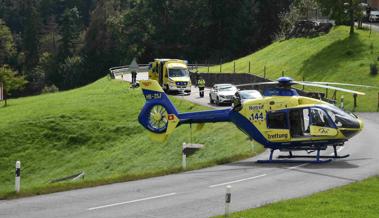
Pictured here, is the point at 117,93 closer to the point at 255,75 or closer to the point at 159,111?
the point at 255,75

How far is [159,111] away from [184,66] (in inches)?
1015

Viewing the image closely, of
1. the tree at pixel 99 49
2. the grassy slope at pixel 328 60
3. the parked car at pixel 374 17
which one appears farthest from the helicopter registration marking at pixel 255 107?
the tree at pixel 99 49

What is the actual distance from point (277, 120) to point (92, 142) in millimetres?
21499

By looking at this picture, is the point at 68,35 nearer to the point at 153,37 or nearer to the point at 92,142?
the point at 153,37

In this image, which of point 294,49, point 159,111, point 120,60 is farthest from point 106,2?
point 159,111

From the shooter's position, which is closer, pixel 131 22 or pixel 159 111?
pixel 159 111

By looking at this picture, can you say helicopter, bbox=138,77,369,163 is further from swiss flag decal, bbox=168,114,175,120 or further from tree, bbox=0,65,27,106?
tree, bbox=0,65,27,106

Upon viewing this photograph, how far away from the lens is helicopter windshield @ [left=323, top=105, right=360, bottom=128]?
2507 centimetres

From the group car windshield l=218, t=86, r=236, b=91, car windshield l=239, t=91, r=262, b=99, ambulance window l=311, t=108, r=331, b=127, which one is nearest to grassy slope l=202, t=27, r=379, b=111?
car windshield l=239, t=91, r=262, b=99

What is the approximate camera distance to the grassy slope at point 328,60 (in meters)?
54.2

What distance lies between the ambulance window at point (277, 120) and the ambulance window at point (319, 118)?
1.21m

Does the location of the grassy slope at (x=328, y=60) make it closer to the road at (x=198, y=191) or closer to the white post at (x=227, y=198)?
the road at (x=198, y=191)

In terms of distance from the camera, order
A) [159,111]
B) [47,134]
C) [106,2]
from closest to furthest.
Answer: [159,111] < [47,134] < [106,2]

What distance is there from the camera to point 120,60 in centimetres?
11369
